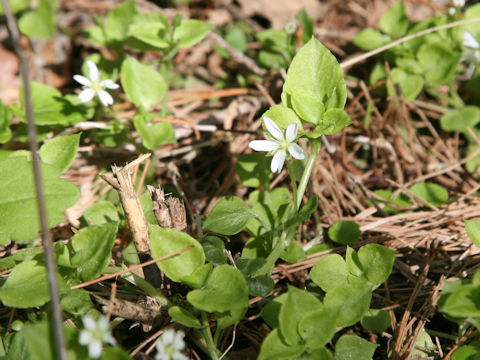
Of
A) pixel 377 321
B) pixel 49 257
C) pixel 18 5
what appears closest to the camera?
pixel 49 257

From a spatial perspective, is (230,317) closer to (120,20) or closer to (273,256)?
(273,256)

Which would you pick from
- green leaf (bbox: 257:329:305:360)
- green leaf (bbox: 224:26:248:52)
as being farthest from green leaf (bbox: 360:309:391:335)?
green leaf (bbox: 224:26:248:52)

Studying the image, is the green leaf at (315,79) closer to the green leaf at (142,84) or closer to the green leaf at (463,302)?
the green leaf at (463,302)

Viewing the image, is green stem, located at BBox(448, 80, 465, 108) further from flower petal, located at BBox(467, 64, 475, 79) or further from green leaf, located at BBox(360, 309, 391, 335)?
green leaf, located at BBox(360, 309, 391, 335)

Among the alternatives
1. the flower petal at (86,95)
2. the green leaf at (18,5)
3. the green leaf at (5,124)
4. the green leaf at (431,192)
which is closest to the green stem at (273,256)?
the green leaf at (431,192)

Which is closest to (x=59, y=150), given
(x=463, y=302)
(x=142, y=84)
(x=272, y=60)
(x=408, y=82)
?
(x=142, y=84)

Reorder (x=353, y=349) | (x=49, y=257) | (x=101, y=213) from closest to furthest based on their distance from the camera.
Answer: (x=49, y=257), (x=353, y=349), (x=101, y=213)
